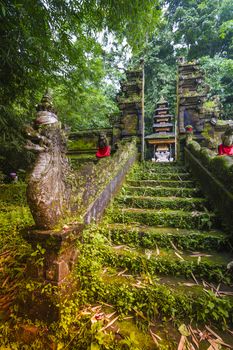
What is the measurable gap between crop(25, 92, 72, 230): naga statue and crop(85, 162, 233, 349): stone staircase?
1017 mm

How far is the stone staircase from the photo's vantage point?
1.95m

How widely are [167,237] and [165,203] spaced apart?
105 cm

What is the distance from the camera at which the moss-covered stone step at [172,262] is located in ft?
7.73

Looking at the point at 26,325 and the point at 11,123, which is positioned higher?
the point at 11,123

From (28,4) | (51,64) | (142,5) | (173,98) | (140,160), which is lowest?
(140,160)

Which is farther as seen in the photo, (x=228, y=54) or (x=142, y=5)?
(x=228, y=54)

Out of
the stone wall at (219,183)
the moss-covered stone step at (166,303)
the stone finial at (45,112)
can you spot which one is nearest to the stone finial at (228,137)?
the stone wall at (219,183)

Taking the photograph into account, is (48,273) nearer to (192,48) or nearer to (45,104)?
(45,104)

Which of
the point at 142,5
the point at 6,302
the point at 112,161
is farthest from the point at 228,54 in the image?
the point at 6,302

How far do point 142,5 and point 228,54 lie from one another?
65.8 ft

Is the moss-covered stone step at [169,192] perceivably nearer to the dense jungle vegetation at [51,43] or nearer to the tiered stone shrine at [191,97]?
the dense jungle vegetation at [51,43]

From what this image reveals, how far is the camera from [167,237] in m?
2.99

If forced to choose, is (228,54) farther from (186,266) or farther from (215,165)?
(186,266)

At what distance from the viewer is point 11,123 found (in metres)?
4.91
